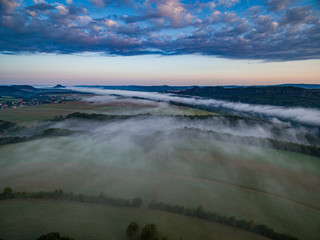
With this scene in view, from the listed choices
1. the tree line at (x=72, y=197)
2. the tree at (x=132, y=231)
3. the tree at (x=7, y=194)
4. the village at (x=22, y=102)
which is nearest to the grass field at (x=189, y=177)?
the tree line at (x=72, y=197)

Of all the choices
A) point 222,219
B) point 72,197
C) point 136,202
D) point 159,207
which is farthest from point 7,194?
point 222,219

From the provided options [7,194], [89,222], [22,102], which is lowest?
[89,222]

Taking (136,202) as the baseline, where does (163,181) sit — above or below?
below

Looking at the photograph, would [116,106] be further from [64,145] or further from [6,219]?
[6,219]

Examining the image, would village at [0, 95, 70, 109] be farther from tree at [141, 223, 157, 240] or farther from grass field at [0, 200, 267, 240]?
tree at [141, 223, 157, 240]

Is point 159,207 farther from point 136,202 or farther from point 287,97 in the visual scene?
point 287,97

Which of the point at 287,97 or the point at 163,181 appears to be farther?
the point at 287,97

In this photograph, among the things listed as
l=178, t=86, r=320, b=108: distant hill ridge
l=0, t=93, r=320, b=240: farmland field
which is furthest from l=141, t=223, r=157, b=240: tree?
l=178, t=86, r=320, b=108: distant hill ridge
